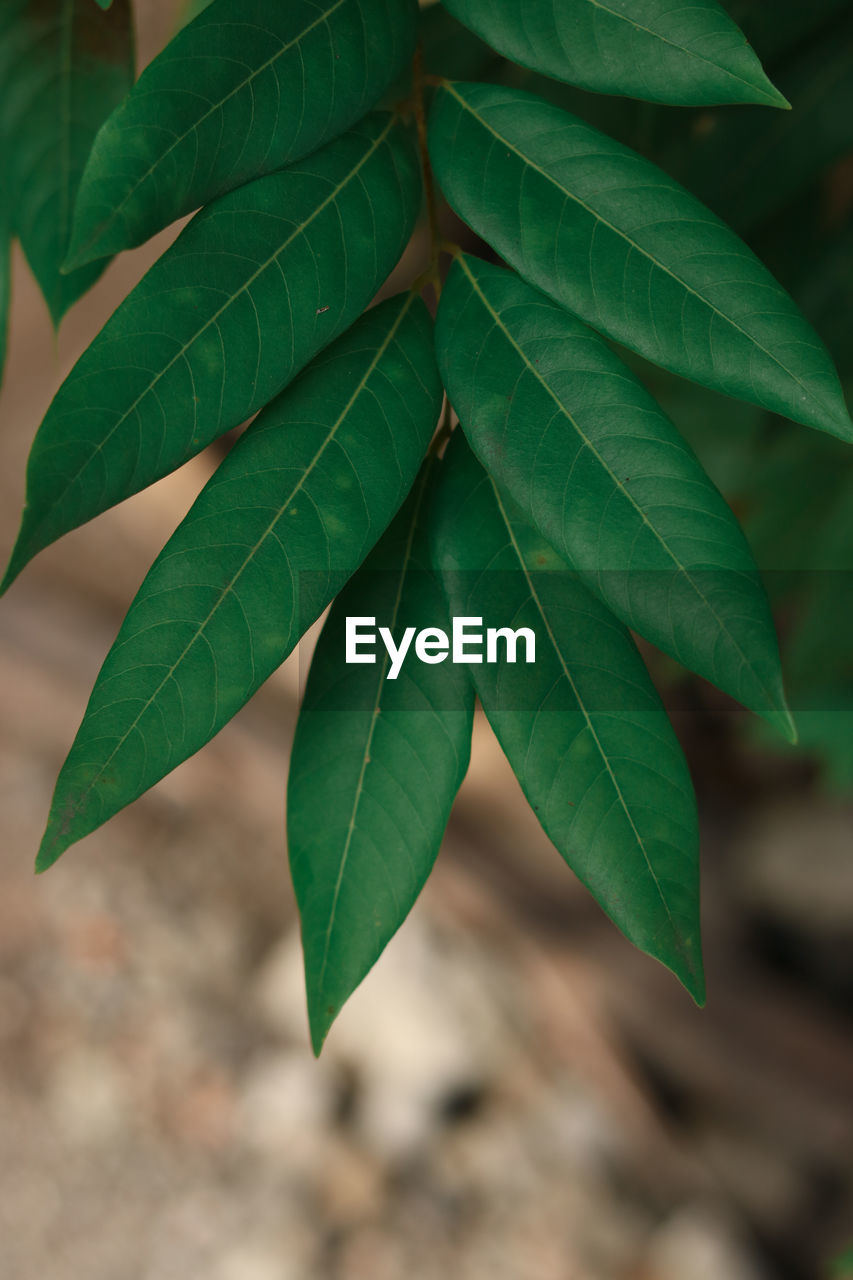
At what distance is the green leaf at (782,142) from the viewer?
2.32 feet

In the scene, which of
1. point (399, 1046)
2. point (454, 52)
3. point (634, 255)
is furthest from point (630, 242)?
point (399, 1046)

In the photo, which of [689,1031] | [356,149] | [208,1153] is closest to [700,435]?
[356,149]

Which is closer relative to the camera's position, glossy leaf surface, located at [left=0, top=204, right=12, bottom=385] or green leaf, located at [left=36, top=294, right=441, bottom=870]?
green leaf, located at [left=36, top=294, right=441, bottom=870]

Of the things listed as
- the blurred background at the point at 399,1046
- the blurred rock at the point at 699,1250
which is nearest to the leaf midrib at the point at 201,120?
the blurred background at the point at 399,1046

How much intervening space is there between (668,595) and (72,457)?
0.69 ft

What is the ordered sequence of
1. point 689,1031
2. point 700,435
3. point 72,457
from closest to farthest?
point 72,457, point 700,435, point 689,1031

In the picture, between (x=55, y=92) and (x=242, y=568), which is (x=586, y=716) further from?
(x=55, y=92)

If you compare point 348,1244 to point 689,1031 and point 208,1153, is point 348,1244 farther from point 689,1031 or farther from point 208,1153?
point 689,1031

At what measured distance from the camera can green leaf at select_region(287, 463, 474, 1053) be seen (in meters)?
0.42

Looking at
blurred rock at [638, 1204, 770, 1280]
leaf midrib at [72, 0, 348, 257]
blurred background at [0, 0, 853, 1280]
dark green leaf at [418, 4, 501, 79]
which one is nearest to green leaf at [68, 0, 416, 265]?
leaf midrib at [72, 0, 348, 257]

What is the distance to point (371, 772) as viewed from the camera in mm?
442

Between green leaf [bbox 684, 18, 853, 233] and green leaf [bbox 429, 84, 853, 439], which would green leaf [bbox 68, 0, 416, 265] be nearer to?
green leaf [bbox 429, 84, 853, 439]

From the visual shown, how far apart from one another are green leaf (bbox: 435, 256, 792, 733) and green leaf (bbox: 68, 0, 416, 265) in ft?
0.36

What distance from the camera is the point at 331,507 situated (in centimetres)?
40
